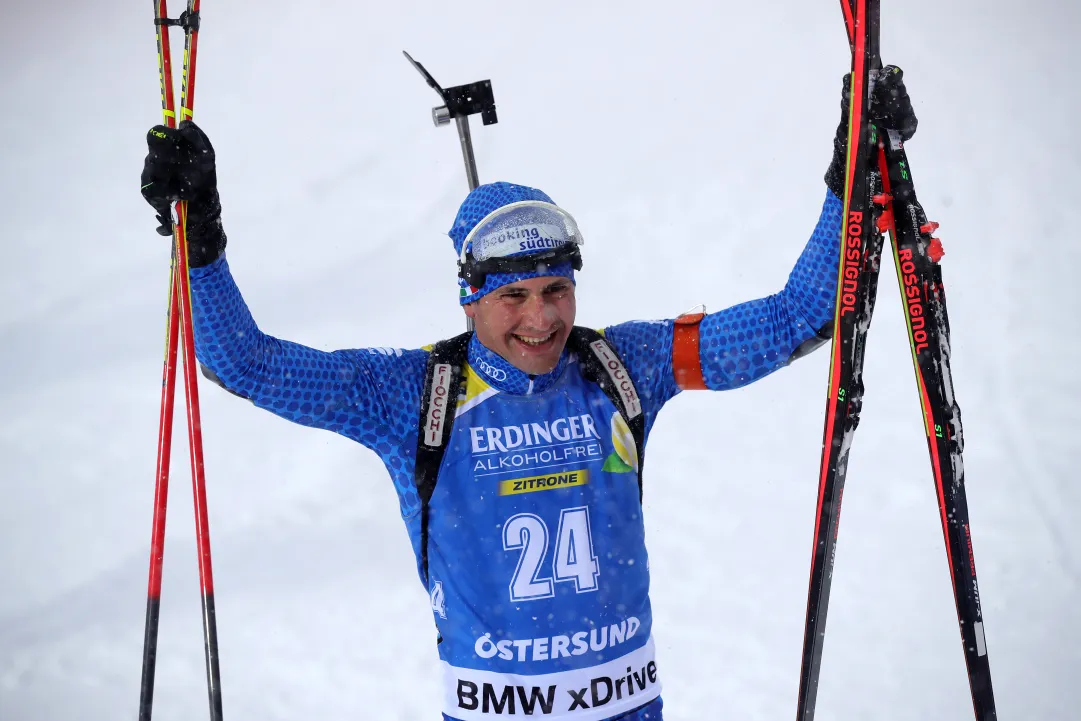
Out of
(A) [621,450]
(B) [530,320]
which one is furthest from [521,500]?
(B) [530,320]

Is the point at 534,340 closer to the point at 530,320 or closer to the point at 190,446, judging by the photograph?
the point at 530,320

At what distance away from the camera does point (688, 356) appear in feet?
7.41

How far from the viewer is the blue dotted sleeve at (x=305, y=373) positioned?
1.92 m

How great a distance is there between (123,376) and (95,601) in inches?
54.0

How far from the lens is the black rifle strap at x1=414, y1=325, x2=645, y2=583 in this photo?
2.09 meters

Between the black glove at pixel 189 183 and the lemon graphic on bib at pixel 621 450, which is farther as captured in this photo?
the lemon graphic on bib at pixel 621 450

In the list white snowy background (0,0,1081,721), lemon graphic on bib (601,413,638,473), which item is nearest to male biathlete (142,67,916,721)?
lemon graphic on bib (601,413,638,473)

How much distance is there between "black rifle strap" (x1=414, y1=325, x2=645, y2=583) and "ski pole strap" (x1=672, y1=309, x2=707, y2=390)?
0.13m

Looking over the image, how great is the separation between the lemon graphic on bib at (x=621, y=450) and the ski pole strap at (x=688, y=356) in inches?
7.5

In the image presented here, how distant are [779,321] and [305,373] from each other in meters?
0.99

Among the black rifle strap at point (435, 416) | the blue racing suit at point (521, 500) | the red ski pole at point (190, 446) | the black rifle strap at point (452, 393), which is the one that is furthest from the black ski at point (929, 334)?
the red ski pole at point (190, 446)

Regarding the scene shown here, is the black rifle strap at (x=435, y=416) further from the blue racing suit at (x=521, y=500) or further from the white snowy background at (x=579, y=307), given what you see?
the white snowy background at (x=579, y=307)

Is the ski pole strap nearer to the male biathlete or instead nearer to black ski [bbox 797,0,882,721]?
the male biathlete

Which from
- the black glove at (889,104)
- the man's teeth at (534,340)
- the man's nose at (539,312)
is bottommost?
the man's teeth at (534,340)
